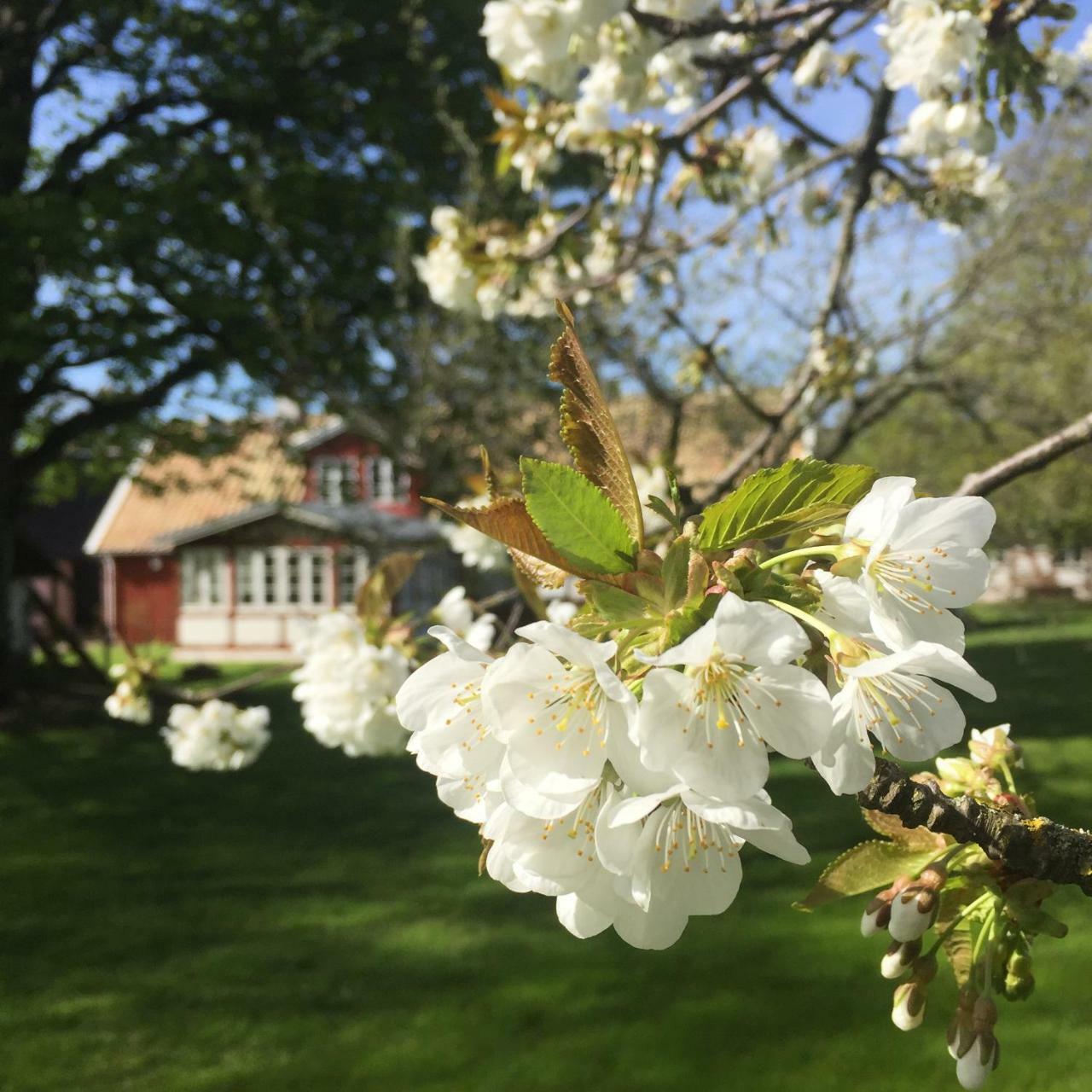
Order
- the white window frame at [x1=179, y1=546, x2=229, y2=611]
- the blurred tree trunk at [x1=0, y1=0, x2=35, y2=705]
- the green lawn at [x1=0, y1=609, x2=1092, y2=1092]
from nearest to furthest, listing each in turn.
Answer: the green lawn at [x1=0, y1=609, x2=1092, y2=1092] → the blurred tree trunk at [x1=0, y1=0, x2=35, y2=705] → the white window frame at [x1=179, y1=546, x2=229, y2=611]

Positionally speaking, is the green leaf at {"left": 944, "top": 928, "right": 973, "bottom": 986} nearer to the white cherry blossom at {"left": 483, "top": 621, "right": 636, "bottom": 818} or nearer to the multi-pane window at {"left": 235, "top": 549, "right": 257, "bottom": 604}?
the white cherry blossom at {"left": 483, "top": 621, "right": 636, "bottom": 818}

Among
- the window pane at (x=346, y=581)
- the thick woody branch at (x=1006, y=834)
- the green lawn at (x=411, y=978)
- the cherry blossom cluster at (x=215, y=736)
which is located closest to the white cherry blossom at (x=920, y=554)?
the thick woody branch at (x=1006, y=834)

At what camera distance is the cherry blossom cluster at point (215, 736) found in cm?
300

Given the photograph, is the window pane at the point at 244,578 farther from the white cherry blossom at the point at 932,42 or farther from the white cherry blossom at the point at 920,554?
the white cherry blossom at the point at 920,554

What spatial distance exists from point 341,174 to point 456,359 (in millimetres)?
3893

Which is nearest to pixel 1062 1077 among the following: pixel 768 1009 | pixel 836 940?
pixel 768 1009

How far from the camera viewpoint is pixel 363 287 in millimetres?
9516

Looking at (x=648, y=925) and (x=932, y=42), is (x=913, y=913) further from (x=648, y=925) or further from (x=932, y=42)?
(x=932, y=42)

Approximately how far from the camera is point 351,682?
1.90 metres

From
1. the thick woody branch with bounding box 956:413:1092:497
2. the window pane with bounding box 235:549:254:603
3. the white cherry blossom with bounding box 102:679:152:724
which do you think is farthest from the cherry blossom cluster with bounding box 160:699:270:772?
the window pane with bounding box 235:549:254:603

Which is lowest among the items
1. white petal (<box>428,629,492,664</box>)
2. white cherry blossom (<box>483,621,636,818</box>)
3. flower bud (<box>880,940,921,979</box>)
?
flower bud (<box>880,940,921,979</box>)

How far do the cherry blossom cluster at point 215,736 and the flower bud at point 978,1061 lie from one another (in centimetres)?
249

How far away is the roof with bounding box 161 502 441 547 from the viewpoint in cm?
1253

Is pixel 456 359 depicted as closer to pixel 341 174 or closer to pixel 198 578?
pixel 341 174
